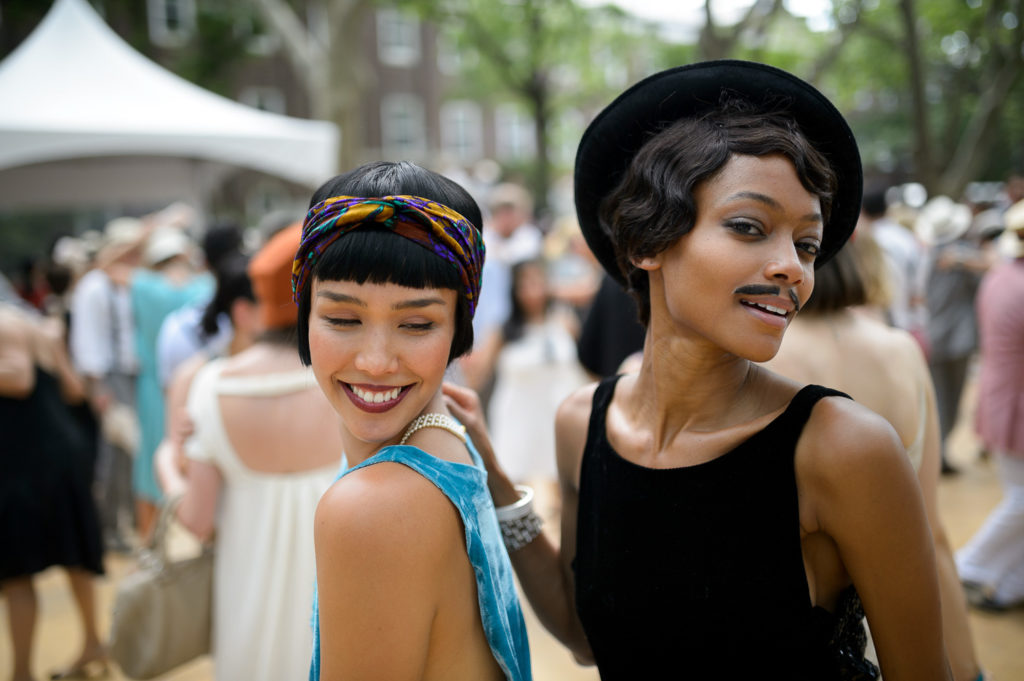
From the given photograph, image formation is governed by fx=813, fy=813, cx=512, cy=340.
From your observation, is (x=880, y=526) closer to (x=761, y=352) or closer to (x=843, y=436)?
(x=843, y=436)

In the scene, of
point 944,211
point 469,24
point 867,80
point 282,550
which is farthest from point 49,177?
point 867,80

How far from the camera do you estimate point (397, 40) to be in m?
30.4

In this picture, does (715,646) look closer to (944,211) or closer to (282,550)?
(282,550)

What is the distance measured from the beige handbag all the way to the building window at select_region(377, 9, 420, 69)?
29.9 meters

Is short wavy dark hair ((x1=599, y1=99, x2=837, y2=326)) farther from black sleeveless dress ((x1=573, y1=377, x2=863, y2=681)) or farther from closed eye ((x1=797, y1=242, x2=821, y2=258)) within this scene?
black sleeveless dress ((x1=573, y1=377, x2=863, y2=681))

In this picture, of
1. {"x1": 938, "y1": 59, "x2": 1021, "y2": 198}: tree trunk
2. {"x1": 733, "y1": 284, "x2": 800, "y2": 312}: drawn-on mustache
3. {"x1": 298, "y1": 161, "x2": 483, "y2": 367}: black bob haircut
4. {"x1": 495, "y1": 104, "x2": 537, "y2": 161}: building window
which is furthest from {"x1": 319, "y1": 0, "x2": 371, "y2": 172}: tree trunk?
{"x1": 495, "y1": 104, "x2": 537, "y2": 161}: building window

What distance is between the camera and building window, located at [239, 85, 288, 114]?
2681 cm

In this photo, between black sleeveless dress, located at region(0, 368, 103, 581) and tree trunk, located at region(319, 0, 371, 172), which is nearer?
black sleeveless dress, located at region(0, 368, 103, 581)

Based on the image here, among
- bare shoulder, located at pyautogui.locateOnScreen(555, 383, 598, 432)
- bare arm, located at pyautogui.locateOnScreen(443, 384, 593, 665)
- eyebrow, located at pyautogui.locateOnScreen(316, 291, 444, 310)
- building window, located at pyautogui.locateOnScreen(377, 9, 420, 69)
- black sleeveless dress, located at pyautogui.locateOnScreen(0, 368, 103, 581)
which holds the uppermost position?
building window, located at pyautogui.locateOnScreen(377, 9, 420, 69)

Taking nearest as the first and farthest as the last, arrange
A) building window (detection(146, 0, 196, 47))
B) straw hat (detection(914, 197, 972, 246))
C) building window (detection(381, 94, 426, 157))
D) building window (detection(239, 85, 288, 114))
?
straw hat (detection(914, 197, 972, 246)), building window (detection(146, 0, 196, 47)), building window (detection(239, 85, 288, 114)), building window (detection(381, 94, 426, 157))

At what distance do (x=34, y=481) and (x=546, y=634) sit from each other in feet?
8.87

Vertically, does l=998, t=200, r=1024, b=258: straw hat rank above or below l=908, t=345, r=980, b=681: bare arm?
above

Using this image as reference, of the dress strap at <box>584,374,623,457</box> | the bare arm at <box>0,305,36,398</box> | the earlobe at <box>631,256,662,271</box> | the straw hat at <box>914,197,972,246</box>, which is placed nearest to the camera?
the earlobe at <box>631,256,662,271</box>

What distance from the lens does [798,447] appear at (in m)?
1.30
